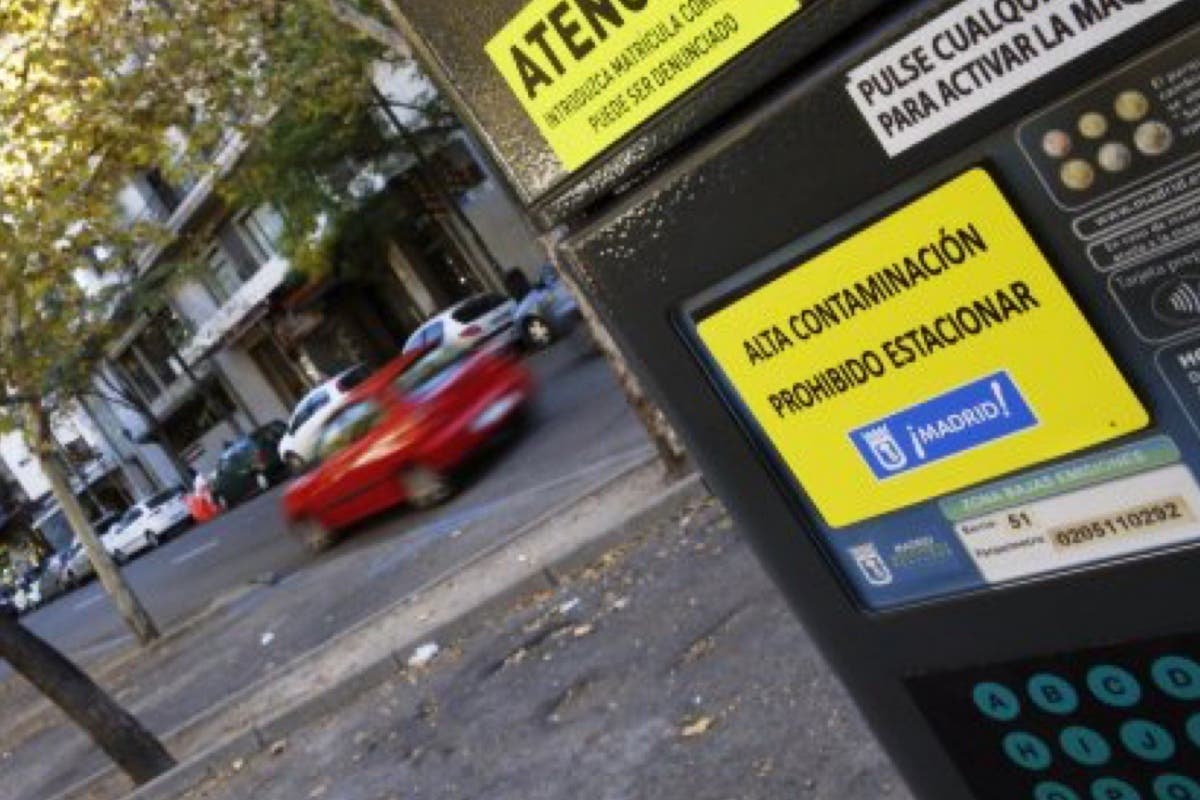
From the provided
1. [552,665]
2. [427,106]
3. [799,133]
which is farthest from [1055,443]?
[427,106]

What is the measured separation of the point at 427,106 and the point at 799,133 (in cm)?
2650

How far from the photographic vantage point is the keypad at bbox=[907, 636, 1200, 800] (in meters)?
1.41

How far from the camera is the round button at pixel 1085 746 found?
151 cm

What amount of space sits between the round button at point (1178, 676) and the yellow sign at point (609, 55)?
30.2 inches

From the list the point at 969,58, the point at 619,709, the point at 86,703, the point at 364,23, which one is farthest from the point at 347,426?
the point at 969,58

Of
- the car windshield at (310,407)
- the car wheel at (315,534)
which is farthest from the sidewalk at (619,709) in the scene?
the car windshield at (310,407)

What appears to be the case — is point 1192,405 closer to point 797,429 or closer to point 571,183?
point 797,429

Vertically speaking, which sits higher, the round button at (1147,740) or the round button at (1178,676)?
the round button at (1178,676)

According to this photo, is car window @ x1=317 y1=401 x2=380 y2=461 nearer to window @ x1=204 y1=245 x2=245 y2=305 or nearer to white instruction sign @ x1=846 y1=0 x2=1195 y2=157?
white instruction sign @ x1=846 y1=0 x2=1195 y2=157

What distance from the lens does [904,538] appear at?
159 centimetres

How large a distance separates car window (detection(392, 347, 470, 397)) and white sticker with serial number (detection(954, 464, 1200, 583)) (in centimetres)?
1360

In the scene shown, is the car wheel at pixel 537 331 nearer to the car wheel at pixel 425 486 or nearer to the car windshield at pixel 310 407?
the car windshield at pixel 310 407

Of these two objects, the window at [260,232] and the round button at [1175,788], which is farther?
the window at [260,232]

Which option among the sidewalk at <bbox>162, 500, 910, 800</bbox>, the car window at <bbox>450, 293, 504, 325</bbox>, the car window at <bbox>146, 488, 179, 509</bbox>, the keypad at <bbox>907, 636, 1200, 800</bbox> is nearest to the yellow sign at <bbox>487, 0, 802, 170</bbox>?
the keypad at <bbox>907, 636, 1200, 800</bbox>
